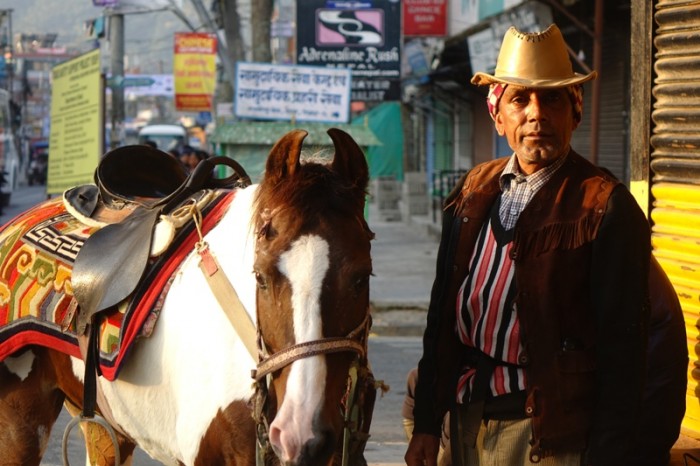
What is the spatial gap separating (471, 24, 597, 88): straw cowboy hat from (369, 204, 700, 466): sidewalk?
172cm

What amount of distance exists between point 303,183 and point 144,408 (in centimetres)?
108

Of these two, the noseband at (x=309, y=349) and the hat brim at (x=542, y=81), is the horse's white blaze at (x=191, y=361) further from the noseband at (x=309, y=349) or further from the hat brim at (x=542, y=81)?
the hat brim at (x=542, y=81)

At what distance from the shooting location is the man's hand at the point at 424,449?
3.14 metres

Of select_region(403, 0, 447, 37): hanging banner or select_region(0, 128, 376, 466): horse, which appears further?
select_region(403, 0, 447, 37): hanging banner

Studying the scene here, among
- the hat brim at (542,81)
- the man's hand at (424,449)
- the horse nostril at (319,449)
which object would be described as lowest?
the man's hand at (424,449)

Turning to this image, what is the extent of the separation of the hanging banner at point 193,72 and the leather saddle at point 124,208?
86.1ft

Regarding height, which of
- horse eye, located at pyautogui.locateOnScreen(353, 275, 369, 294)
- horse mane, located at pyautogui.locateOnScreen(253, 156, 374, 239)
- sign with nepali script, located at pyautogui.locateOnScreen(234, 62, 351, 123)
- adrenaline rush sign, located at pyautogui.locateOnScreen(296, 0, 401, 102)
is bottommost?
horse eye, located at pyautogui.locateOnScreen(353, 275, 369, 294)

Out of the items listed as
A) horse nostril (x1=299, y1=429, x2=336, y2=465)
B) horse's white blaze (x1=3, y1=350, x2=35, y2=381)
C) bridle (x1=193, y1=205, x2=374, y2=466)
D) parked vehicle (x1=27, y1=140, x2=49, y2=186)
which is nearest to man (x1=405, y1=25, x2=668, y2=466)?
bridle (x1=193, y1=205, x2=374, y2=466)

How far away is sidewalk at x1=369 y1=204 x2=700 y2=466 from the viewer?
6.36 m

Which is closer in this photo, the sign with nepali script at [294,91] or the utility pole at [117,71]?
the sign with nepali script at [294,91]

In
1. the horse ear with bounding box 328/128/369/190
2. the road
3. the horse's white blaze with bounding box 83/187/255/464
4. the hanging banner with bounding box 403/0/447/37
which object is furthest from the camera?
the hanging banner with bounding box 403/0/447/37

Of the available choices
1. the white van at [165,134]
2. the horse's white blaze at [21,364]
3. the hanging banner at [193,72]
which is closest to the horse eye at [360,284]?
the horse's white blaze at [21,364]

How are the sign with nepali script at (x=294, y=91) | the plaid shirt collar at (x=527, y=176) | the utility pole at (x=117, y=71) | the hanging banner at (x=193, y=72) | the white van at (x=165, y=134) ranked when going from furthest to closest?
1. the white van at (x=165, y=134)
2. the hanging banner at (x=193, y=72)
3. the utility pole at (x=117, y=71)
4. the sign with nepali script at (x=294, y=91)
5. the plaid shirt collar at (x=527, y=176)

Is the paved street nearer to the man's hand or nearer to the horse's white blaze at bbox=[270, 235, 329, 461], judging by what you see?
the man's hand
